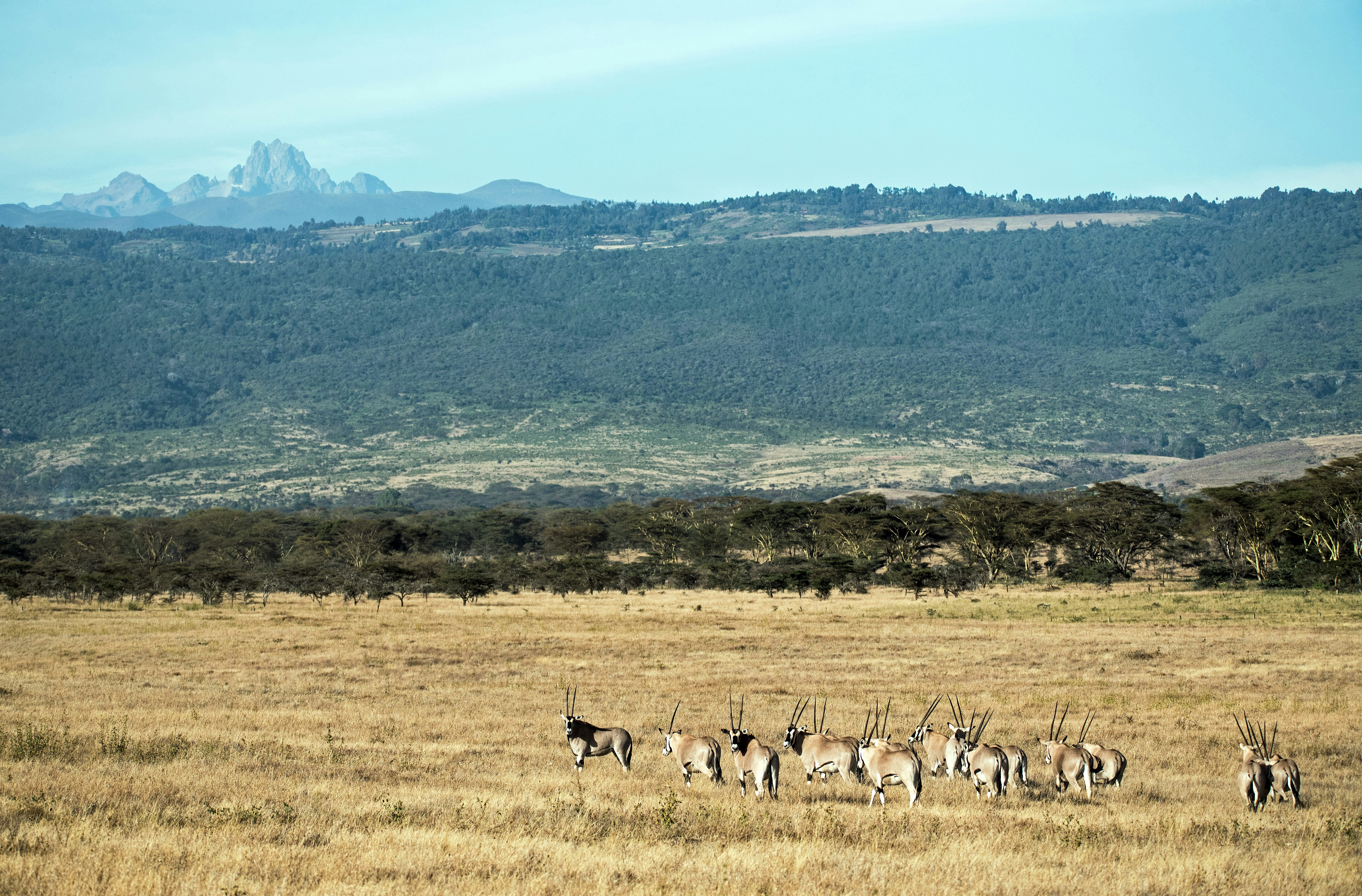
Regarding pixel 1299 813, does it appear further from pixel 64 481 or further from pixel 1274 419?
pixel 1274 419

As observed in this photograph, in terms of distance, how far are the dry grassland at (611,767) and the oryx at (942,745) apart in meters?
0.32

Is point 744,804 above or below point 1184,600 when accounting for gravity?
above

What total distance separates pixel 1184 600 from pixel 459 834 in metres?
37.0

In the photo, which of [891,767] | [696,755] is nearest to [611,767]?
[696,755]

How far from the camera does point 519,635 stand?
30141 mm

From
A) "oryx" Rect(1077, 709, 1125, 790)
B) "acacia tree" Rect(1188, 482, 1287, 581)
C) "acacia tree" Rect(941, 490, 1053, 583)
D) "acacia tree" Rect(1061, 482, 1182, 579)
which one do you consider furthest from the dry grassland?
"acacia tree" Rect(941, 490, 1053, 583)

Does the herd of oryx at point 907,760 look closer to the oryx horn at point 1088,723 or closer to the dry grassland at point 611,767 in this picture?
the dry grassland at point 611,767

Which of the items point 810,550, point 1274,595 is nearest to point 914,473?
point 810,550

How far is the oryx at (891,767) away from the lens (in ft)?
35.1

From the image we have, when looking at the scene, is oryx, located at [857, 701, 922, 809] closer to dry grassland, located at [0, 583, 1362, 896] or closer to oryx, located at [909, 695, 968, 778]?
dry grassland, located at [0, 583, 1362, 896]

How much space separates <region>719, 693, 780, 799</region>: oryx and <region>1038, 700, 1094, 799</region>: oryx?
2.90 meters

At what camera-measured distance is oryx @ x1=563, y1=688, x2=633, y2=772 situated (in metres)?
12.4

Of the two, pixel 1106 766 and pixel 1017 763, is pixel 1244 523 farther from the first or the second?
pixel 1017 763

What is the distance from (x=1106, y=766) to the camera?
458 inches
